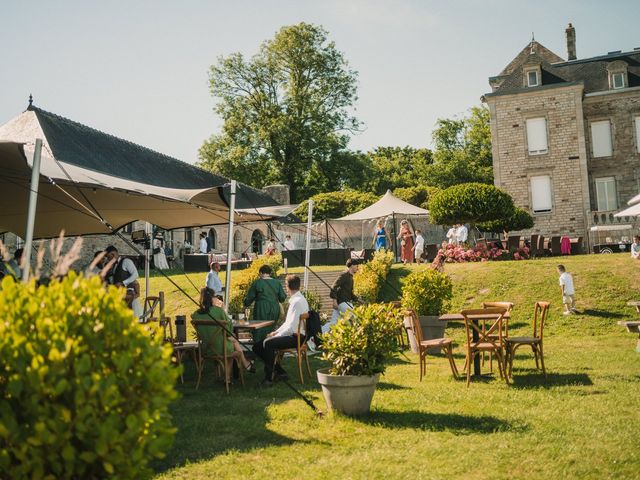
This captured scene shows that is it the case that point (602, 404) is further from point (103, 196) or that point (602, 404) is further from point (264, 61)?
point (264, 61)

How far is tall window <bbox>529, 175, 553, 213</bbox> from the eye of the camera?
2689cm

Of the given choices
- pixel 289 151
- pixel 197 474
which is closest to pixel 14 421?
pixel 197 474

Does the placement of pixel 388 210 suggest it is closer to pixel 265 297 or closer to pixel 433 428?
pixel 265 297

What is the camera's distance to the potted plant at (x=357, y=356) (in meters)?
5.48

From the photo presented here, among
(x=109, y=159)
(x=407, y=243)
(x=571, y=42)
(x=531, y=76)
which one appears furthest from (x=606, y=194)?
(x=109, y=159)

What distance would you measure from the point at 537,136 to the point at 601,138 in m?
3.08

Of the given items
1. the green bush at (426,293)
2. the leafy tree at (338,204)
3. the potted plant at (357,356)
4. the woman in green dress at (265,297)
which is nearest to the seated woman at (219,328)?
the woman in green dress at (265,297)

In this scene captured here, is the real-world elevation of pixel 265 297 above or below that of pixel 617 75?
below

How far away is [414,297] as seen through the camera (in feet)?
32.1

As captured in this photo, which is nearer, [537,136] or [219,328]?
[219,328]

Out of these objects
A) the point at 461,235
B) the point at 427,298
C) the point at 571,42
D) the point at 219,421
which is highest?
the point at 571,42

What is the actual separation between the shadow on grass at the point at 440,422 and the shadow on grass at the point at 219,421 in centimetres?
95

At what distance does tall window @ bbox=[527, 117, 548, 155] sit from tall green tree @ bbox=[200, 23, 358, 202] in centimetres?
1399

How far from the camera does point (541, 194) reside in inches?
1063
